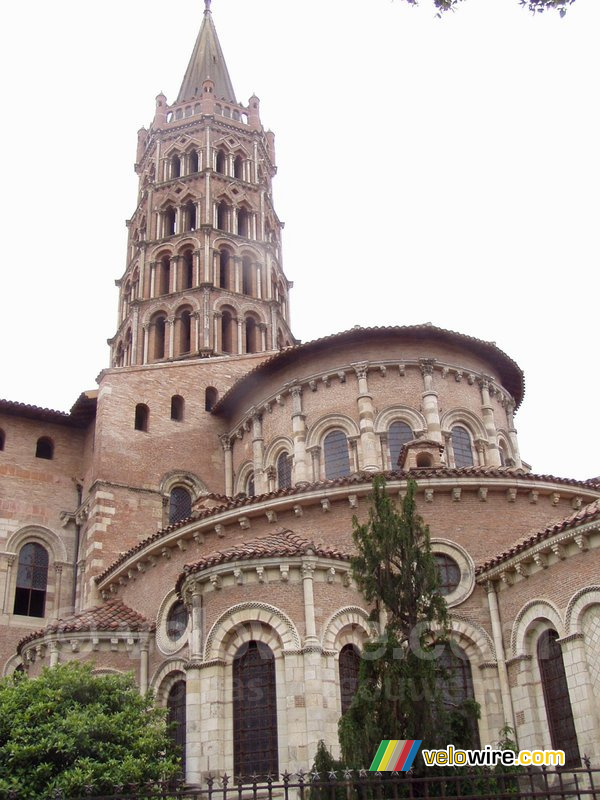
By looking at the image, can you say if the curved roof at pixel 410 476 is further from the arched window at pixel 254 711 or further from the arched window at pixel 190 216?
the arched window at pixel 190 216

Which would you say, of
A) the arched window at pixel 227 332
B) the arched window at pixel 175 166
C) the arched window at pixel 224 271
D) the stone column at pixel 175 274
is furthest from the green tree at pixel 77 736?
the arched window at pixel 175 166

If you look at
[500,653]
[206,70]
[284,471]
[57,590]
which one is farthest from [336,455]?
[206,70]

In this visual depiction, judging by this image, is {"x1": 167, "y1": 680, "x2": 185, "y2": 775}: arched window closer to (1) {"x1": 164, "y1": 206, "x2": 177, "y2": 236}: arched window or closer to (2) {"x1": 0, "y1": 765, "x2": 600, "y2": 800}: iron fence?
(2) {"x1": 0, "y1": 765, "x2": 600, "y2": 800}: iron fence

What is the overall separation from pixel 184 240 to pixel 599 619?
106 ft

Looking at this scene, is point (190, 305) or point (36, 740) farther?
point (190, 305)

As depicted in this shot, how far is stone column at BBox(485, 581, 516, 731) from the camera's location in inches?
755

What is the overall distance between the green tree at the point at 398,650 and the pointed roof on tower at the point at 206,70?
42.3 meters

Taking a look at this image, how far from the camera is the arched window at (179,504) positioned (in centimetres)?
2912

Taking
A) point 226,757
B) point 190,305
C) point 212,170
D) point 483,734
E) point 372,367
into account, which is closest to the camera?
point 226,757

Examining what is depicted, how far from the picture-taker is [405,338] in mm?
27344

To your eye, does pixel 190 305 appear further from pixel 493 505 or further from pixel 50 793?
pixel 50 793

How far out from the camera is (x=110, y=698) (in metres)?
18.4

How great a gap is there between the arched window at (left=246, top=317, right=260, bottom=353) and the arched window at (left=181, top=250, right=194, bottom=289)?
346 centimetres

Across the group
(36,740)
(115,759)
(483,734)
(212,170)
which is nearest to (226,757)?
(115,759)
